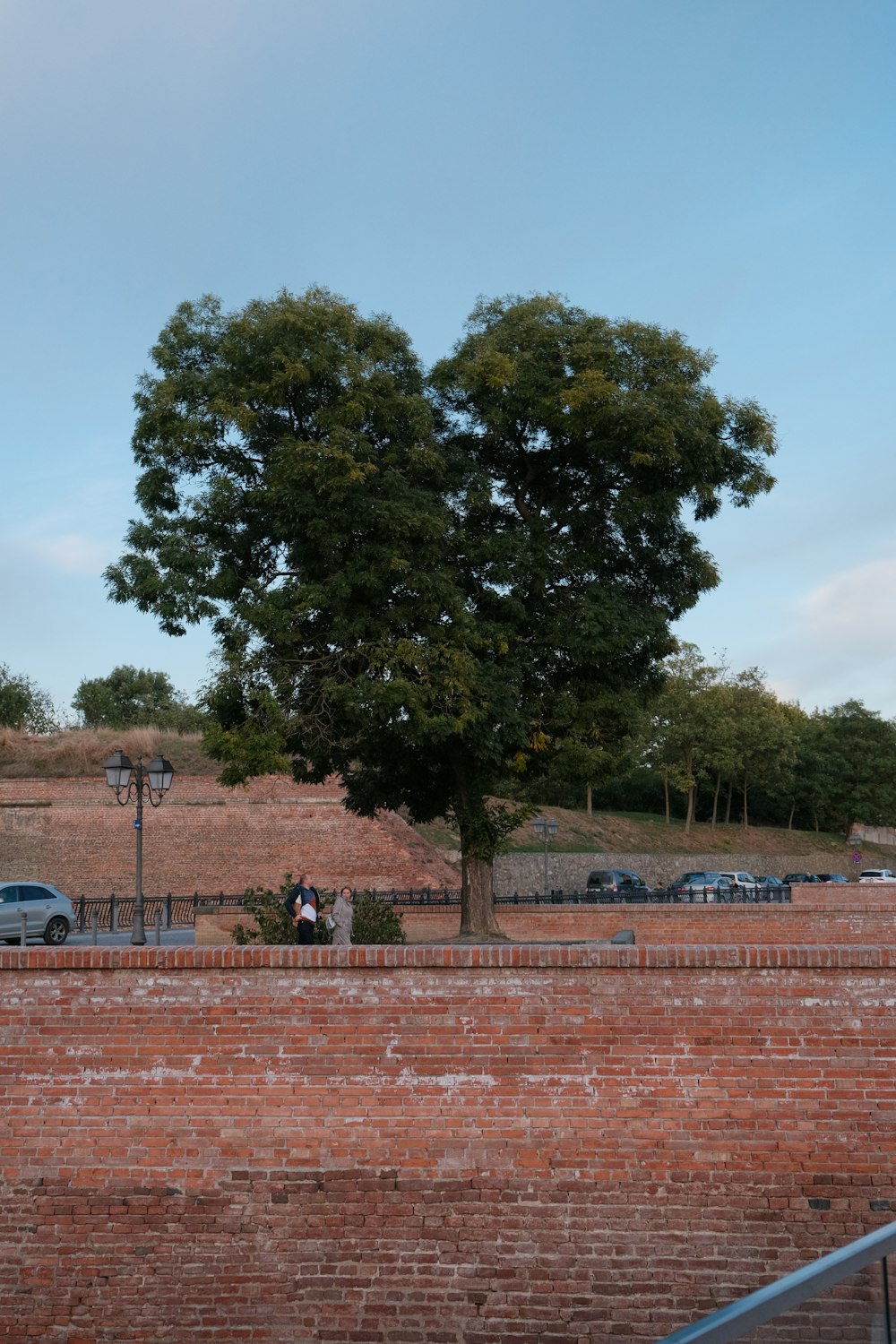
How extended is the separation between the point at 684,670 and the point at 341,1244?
5974 centimetres

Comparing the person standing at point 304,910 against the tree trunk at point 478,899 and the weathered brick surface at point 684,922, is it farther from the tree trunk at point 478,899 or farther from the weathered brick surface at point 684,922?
the weathered brick surface at point 684,922

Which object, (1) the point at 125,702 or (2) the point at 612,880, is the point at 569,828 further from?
(1) the point at 125,702

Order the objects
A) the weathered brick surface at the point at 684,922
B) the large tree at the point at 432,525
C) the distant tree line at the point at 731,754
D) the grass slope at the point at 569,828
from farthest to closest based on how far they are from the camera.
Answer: the distant tree line at the point at 731,754, the grass slope at the point at 569,828, the weathered brick surface at the point at 684,922, the large tree at the point at 432,525

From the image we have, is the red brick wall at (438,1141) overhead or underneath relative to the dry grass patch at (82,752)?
underneath

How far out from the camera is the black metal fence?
26.0m

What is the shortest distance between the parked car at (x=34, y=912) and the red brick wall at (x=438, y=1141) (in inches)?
730

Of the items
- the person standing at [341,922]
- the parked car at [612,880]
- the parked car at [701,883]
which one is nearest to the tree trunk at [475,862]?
the person standing at [341,922]

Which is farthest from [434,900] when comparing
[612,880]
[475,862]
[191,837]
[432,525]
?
[432,525]

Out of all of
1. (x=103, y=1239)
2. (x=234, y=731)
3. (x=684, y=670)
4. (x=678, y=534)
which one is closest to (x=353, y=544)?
(x=234, y=731)

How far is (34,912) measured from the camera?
25875mm

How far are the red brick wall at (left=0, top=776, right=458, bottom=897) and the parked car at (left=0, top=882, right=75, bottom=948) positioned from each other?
13061 mm

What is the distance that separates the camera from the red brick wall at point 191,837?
39.8 meters

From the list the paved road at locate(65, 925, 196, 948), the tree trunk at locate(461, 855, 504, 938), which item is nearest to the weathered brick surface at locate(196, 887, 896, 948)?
the tree trunk at locate(461, 855, 504, 938)

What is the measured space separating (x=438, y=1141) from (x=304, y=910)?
785 cm
